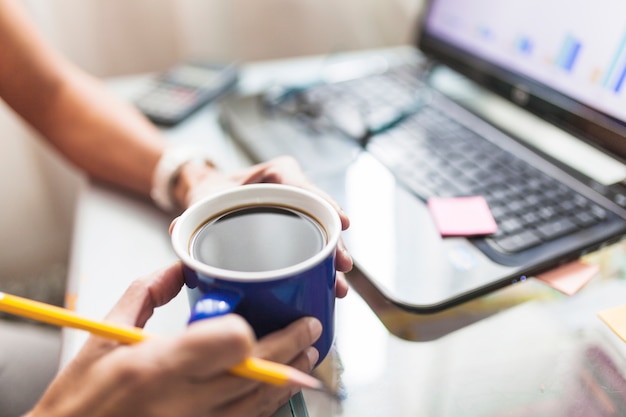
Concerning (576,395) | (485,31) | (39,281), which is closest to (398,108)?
(485,31)

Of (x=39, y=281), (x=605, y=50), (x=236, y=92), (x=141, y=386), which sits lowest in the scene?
(x=39, y=281)

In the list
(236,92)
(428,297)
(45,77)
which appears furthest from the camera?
(236,92)

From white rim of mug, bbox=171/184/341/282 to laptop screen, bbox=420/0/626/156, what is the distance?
1.09 feet

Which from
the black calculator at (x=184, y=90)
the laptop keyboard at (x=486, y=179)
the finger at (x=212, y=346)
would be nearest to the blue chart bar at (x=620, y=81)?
the laptop keyboard at (x=486, y=179)

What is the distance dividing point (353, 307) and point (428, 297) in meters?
0.06

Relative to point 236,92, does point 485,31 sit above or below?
above

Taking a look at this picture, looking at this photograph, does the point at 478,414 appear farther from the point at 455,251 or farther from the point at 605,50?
the point at 605,50

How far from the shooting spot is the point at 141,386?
273 mm

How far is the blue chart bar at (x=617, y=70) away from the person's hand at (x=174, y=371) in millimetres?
397

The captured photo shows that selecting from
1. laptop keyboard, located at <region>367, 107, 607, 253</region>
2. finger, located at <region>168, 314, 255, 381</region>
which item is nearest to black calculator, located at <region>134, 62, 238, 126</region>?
laptop keyboard, located at <region>367, 107, 607, 253</region>

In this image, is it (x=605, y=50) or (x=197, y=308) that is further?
(x=605, y=50)

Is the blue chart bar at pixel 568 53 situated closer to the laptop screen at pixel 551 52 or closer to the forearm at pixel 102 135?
the laptop screen at pixel 551 52

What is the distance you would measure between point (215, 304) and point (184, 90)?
0.61 m

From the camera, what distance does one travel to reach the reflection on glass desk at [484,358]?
352 mm
